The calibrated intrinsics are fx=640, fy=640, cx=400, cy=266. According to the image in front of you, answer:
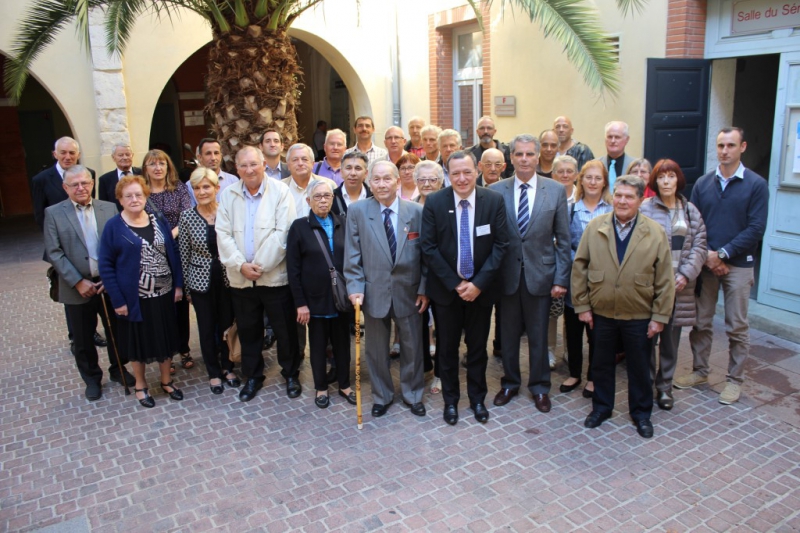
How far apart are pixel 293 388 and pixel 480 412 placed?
1.62m

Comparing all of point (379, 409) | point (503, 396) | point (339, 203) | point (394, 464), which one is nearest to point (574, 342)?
point (503, 396)

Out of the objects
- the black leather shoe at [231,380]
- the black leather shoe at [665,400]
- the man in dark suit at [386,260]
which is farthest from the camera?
the black leather shoe at [231,380]

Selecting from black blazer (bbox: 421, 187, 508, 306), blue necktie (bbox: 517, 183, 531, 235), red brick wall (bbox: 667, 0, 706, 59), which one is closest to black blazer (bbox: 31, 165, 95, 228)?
black blazer (bbox: 421, 187, 508, 306)

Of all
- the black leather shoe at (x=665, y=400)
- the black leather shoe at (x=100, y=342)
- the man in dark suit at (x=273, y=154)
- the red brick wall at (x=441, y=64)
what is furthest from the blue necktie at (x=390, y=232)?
the red brick wall at (x=441, y=64)

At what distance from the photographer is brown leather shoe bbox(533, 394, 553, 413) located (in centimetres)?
498

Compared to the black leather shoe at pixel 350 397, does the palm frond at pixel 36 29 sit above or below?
above

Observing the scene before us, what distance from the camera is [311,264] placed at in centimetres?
501

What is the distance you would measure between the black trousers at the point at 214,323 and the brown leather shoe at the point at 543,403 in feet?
8.98

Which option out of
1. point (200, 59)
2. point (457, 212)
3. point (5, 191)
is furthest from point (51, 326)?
point (200, 59)

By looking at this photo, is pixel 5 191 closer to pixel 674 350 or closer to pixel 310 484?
pixel 310 484

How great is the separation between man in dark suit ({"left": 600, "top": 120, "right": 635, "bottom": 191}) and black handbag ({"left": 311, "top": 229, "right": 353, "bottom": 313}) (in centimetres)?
260

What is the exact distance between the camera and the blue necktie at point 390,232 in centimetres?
480

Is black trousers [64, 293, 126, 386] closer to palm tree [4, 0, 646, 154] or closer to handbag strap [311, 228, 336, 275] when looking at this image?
handbag strap [311, 228, 336, 275]

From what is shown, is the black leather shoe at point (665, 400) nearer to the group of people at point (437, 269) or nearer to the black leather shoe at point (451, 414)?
the group of people at point (437, 269)
